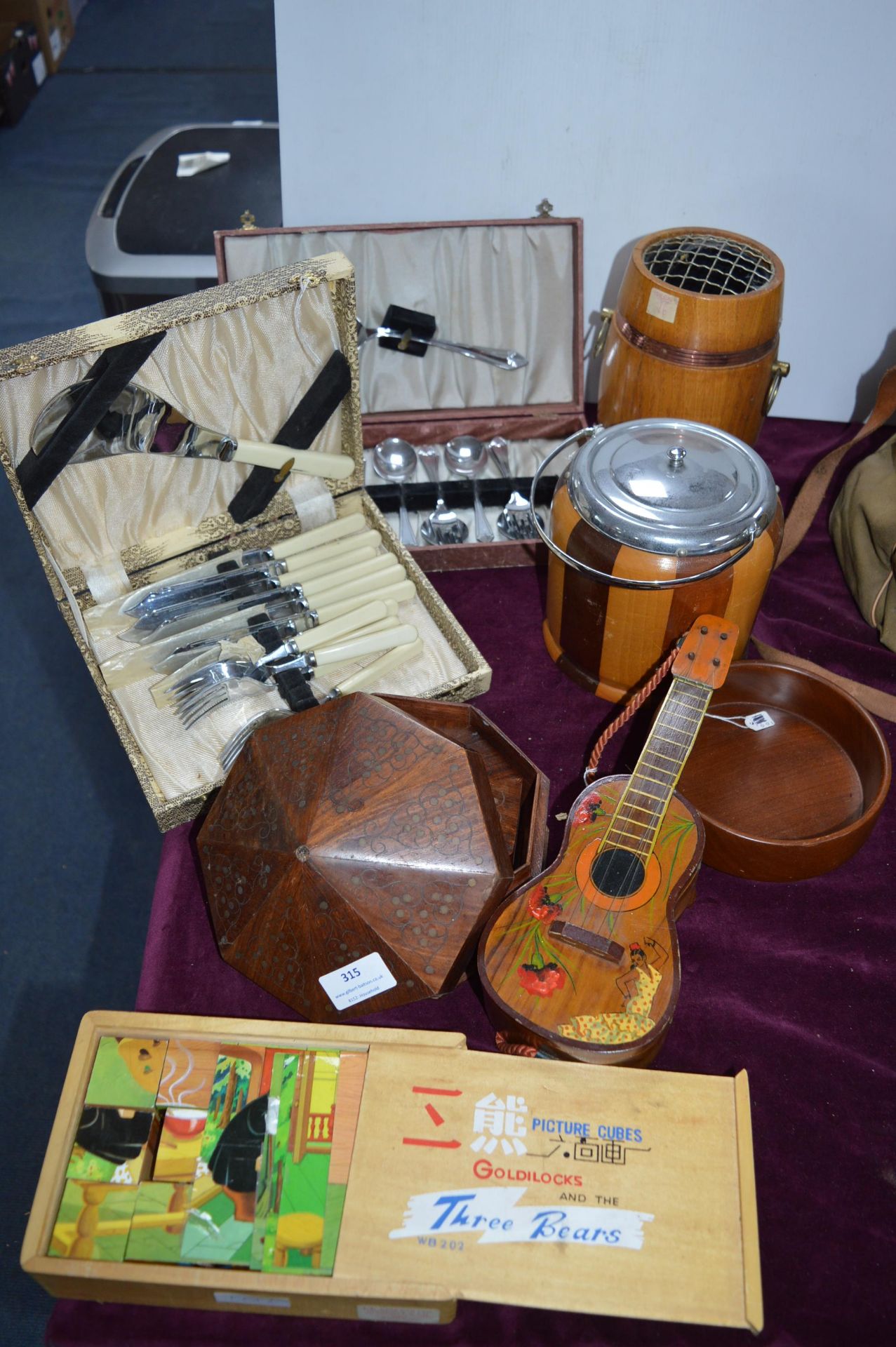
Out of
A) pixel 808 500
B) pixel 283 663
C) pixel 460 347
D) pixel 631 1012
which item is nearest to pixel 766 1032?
pixel 631 1012

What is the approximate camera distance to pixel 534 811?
107 cm

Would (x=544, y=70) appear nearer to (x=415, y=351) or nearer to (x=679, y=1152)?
(x=415, y=351)

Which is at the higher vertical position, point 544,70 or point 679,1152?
point 544,70

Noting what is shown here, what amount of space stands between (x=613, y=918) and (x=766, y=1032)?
0.25 m

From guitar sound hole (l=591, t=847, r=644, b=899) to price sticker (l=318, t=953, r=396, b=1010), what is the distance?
0.23 m

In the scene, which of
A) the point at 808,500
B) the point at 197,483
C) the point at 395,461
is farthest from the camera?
the point at 395,461

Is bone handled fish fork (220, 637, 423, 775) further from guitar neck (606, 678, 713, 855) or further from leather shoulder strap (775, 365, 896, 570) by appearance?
leather shoulder strap (775, 365, 896, 570)

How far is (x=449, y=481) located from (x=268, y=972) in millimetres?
874

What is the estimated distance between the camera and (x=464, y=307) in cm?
170

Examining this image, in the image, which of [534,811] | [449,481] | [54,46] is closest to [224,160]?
[449,481]

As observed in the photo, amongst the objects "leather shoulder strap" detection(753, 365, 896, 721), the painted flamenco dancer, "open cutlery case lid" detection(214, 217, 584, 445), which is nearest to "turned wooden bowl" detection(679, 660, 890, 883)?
"leather shoulder strap" detection(753, 365, 896, 721)

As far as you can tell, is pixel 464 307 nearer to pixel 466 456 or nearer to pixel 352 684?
pixel 466 456

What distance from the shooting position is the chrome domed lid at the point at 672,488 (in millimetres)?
1104

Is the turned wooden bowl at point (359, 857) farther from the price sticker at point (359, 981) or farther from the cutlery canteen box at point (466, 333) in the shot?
the cutlery canteen box at point (466, 333)
